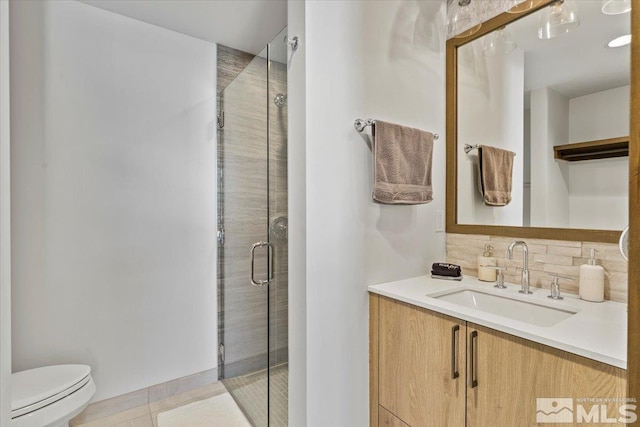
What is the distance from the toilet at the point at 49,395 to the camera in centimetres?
129

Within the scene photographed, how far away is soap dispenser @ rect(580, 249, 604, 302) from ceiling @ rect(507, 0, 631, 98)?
740 mm

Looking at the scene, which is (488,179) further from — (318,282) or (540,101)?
(318,282)

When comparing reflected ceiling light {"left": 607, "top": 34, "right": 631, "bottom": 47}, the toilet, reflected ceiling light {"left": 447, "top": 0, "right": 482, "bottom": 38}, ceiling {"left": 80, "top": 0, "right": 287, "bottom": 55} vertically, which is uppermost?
ceiling {"left": 80, "top": 0, "right": 287, "bottom": 55}

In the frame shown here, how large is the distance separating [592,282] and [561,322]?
0.31 m

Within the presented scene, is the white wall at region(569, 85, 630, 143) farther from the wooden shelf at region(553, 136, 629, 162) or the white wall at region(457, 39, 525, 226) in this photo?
the white wall at region(457, 39, 525, 226)

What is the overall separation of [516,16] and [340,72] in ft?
3.14

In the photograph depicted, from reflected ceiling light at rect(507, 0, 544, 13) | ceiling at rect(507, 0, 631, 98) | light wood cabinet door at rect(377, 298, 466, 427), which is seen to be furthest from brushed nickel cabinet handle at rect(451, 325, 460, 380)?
reflected ceiling light at rect(507, 0, 544, 13)

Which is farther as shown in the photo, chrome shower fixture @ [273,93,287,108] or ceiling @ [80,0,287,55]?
ceiling @ [80,0,287,55]

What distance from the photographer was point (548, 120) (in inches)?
59.5

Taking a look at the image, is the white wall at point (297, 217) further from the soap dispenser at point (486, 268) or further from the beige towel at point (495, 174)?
the beige towel at point (495, 174)

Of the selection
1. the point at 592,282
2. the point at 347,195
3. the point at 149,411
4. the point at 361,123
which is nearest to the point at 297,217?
the point at 347,195

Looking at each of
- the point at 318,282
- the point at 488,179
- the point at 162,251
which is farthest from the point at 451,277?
the point at 162,251

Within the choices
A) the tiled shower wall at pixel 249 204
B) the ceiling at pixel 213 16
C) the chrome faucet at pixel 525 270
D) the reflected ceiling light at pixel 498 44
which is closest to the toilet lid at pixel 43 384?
the tiled shower wall at pixel 249 204

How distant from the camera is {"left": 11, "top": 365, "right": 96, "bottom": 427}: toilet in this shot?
1.29 meters
